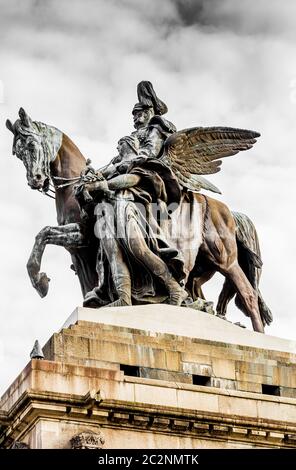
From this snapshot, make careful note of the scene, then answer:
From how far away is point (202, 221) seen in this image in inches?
1692

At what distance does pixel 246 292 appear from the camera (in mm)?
43156

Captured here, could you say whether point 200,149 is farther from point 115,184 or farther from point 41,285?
point 41,285

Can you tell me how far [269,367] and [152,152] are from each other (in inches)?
279

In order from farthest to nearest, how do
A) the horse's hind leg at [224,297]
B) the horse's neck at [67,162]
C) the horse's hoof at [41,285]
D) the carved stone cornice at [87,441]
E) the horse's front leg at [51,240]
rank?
1. the horse's hind leg at [224,297]
2. the horse's neck at [67,162]
3. the horse's hoof at [41,285]
4. the horse's front leg at [51,240]
5. the carved stone cornice at [87,441]

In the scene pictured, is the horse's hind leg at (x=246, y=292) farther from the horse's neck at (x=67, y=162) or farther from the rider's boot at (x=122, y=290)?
the horse's neck at (x=67, y=162)

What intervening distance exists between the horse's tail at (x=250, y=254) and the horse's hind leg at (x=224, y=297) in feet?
2.16

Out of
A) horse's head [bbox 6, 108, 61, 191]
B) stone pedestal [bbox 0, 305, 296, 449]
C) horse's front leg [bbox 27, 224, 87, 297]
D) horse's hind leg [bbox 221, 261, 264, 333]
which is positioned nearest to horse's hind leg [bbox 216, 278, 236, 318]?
horse's hind leg [bbox 221, 261, 264, 333]

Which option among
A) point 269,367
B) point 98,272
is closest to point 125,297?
point 98,272

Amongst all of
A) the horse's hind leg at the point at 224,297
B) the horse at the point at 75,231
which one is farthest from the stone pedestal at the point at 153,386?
the horse's hind leg at the point at 224,297

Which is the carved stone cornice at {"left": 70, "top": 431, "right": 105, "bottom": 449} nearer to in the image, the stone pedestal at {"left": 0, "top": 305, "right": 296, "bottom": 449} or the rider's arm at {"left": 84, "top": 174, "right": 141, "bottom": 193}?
the stone pedestal at {"left": 0, "top": 305, "right": 296, "bottom": 449}

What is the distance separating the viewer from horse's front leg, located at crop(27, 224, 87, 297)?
→ 4209cm

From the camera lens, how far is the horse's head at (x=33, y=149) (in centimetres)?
4256
